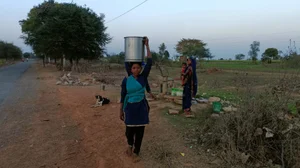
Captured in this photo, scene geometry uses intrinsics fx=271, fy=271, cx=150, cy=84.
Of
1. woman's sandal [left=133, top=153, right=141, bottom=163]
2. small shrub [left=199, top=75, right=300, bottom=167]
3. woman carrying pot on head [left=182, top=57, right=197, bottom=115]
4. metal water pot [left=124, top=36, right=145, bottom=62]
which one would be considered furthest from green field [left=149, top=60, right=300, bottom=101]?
woman's sandal [left=133, top=153, right=141, bottom=163]

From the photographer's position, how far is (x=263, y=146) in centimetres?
377

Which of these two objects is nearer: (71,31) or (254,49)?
(71,31)

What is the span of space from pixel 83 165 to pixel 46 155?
77cm

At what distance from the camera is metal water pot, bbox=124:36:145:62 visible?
4199 mm

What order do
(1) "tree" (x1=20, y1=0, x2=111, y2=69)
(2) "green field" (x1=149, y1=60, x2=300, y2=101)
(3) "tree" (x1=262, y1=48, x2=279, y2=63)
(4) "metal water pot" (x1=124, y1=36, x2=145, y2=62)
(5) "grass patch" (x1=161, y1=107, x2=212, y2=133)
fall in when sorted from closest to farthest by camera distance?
(4) "metal water pot" (x1=124, y1=36, x2=145, y2=62)
(2) "green field" (x1=149, y1=60, x2=300, y2=101)
(5) "grass patch" (x1=161, y1=107, x2=212, y2=133)
(3) "tree" (x1=262, y1=48, x2=279, y2=63)
(1) "tree" (x1=20, y1=0, x2=111, y2=69)

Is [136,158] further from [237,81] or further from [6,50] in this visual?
[6,50]

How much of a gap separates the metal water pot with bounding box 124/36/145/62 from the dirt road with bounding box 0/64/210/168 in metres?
1.45

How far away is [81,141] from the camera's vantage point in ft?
16.2

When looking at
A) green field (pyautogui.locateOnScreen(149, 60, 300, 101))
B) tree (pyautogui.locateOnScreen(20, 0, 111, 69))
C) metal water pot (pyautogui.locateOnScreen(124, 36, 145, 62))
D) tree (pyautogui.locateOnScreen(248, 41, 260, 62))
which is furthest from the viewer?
tree (pyautogui.locateOnScreen(248, 41, 260, 62))

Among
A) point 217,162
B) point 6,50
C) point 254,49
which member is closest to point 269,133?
point 217,162

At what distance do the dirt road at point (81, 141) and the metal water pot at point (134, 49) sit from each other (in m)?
1.45

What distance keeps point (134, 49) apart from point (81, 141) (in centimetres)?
200

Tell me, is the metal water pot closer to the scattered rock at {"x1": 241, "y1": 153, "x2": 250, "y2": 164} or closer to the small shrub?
the small shrub

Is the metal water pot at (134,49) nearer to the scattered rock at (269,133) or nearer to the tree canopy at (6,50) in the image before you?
the scattered rock at (269,133)
